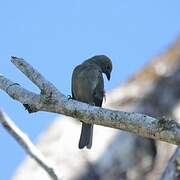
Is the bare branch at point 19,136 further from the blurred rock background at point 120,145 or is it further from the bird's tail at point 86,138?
the blurred rock background at point 120,145

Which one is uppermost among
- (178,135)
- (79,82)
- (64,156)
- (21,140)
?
(64,156)

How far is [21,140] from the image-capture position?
580 centimetres

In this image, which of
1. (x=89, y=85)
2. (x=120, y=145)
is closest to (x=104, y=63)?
(x=89, y=85)

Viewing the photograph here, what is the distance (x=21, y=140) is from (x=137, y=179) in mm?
1929

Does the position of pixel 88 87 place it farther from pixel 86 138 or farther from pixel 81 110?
pixel 81 110

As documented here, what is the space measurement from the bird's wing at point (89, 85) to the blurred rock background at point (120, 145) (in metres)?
1.36

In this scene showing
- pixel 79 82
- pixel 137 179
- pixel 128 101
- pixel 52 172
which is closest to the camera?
pixel 52 172

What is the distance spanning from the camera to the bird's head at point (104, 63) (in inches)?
244

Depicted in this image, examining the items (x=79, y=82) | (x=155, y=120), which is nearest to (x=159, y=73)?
(x=79, y=82)

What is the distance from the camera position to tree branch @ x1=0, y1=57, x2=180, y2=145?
457 centimetres

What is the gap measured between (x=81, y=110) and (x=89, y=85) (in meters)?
1.20

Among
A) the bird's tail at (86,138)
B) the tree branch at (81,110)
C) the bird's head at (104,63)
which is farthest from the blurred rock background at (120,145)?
the tree branch at (81,110)

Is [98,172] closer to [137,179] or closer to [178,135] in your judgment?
[137,179]

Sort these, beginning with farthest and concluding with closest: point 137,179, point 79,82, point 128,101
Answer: point 128,101
point 137,179
point 79,82
